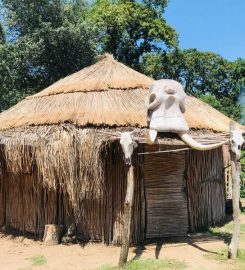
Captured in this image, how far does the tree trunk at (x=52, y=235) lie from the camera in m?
9.22

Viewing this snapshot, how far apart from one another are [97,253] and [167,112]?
317 cm

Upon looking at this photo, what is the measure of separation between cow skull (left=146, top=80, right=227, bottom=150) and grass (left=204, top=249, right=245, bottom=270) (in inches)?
80.9

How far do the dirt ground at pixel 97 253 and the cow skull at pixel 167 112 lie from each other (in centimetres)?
212

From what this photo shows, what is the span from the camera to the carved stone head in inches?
305

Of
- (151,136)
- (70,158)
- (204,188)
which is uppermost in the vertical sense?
(151,136)

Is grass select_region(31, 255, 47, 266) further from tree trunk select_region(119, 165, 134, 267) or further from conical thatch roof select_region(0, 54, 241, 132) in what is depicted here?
conical thatch roof select_region(0, 54, 241, 132)

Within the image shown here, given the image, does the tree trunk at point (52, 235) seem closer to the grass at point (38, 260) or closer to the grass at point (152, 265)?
the grass at point (38, 260)

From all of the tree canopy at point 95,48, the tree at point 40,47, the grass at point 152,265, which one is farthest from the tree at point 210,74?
the grass at point 152,265

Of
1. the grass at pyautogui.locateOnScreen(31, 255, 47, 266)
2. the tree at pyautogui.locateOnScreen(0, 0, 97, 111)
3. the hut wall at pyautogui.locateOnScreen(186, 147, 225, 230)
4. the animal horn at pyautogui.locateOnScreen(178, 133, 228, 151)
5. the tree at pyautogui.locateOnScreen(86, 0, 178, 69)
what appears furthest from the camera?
the tree at pyautogui.locateOnScreen(86, 0, 178, 69)

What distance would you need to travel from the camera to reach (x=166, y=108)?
7.84 metres

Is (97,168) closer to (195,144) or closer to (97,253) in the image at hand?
(97,253)

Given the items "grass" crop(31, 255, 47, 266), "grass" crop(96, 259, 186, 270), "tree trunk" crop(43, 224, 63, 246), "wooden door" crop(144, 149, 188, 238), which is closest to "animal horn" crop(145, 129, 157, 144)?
"wooden door" crop(144, 149, 188, 238)

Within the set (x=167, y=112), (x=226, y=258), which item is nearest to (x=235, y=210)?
(x=226, y=258)

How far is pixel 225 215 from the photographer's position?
12.3m
